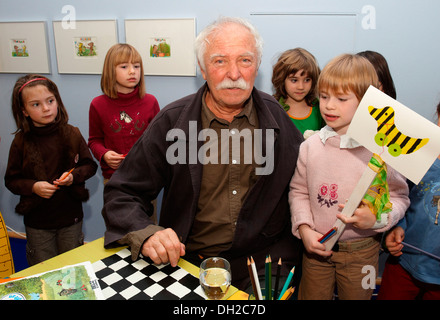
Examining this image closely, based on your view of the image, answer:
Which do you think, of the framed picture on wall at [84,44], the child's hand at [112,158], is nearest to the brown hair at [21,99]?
the child's hand at [112,158]

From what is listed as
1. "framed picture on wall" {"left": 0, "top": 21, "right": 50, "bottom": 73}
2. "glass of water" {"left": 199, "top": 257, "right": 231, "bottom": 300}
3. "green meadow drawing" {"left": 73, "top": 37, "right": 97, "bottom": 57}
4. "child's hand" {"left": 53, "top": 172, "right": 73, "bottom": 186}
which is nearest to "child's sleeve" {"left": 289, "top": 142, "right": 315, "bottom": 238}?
"glass of water" {"left": 199, "top": 257, "right": 231, "bottom": 300}

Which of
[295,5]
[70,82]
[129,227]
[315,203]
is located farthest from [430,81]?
[70,82]

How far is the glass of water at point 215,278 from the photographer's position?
0.97m

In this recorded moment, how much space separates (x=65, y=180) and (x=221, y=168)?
3.97ft

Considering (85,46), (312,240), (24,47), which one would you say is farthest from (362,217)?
(24,47)

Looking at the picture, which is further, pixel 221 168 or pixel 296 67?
pixel 296 67

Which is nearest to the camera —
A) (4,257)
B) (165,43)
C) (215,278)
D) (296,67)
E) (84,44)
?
(215,278)

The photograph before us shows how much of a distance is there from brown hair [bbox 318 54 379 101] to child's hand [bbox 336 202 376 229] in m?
0.48

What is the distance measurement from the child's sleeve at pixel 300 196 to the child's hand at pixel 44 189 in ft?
5.05

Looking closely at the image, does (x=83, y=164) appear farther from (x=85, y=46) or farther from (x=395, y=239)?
(x=395, y=239)

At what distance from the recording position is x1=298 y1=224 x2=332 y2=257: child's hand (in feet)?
4.37

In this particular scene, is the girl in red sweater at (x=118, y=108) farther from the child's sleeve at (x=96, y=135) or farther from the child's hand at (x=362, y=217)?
the child's hand at (x=362, y=217)

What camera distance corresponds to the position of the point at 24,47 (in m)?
3.12
